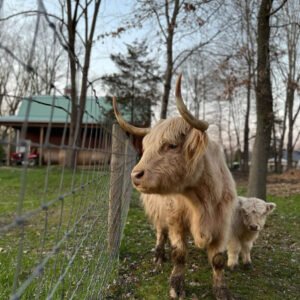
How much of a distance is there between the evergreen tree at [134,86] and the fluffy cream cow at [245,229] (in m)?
27.8

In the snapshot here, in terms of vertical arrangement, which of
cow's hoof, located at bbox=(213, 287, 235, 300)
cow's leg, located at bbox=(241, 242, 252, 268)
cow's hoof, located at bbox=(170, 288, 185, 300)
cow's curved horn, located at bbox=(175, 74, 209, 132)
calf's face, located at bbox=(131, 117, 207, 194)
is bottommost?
cow's hoof, located at bbox=(170, 288, 185, 300)

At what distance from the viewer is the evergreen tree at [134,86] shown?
33625mm

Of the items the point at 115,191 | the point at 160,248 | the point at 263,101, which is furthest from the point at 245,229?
the point at 263,101

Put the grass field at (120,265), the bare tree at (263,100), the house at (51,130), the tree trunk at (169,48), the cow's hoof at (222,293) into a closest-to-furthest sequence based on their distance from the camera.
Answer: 1. the house at (51,130)
2. the grass field at (120,265)
3. the cow's hoof at (222,293)
4. the bare tree at (263,100)
5. the tree trunk at (169,48)

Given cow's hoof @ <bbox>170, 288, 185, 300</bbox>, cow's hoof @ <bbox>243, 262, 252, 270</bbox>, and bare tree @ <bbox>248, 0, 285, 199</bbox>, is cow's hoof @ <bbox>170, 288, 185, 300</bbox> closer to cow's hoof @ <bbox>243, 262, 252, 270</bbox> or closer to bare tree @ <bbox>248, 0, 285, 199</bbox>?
cow's hoof @ <bbox>243, 262, 252, 270</bbox>

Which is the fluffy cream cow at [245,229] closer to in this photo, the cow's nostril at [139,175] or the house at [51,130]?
the house at [51,130]

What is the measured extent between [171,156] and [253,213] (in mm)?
2116

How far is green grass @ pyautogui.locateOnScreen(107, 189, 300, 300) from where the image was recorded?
4445mm

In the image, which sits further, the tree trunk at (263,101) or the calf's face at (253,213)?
the tree trunk at (263,101)

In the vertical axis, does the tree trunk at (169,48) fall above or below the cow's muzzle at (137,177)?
above

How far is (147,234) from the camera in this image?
745 centimetres

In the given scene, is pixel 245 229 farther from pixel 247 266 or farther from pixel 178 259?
pixel 178 259

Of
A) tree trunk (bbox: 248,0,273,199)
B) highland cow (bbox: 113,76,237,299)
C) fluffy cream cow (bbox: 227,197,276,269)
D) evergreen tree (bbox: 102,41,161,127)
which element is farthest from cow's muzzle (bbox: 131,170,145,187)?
evergreen tree (bbox: 102,41,161,127)

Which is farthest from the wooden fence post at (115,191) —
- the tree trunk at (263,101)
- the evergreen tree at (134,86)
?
the evergreen tree at (134,86)
